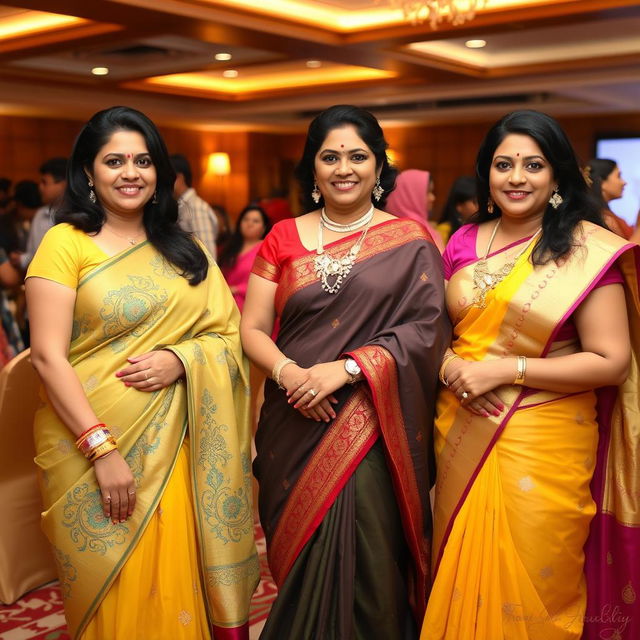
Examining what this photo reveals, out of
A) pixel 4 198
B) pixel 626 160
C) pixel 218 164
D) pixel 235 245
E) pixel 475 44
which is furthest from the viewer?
pixel 218 164

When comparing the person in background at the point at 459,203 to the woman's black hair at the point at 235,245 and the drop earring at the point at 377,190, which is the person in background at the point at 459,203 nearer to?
the woman's black hair at the point at 235,245

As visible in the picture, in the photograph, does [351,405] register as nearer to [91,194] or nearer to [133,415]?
[133,415]

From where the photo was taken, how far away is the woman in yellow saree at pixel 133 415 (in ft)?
6.40

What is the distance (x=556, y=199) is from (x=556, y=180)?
0.05 m

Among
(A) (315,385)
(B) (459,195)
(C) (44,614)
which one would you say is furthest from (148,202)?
(B) (459,195)

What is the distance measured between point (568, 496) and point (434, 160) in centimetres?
1109

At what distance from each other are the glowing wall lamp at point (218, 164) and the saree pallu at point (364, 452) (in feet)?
36.3

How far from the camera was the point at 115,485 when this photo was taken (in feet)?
6.34

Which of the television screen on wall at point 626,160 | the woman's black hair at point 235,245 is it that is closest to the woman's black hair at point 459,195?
the woman's black hair at point 235,245

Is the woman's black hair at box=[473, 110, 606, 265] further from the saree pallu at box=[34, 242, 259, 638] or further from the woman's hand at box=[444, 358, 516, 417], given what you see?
Answer: the saree pallu at box=[34, 242, 259, 638]

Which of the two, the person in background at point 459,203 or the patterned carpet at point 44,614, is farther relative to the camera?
Answer: the person in background at point 459,203

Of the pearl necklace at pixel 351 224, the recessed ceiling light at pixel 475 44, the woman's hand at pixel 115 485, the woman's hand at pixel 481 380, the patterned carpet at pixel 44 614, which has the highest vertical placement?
the recessed ceiling light at pixel 475 44

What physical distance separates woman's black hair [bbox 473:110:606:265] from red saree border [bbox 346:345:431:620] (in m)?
0.46

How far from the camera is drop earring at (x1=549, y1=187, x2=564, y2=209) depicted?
199cm
